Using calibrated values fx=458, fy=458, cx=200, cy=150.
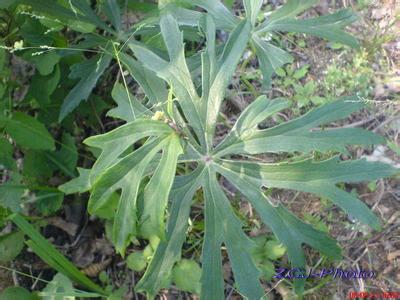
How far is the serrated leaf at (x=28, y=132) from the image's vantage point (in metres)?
2.30

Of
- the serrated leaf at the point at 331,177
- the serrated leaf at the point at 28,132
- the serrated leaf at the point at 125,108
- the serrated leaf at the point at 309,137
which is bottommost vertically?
the serrated leaf at the point at 331,177

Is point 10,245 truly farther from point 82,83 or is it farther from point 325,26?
point 325,26

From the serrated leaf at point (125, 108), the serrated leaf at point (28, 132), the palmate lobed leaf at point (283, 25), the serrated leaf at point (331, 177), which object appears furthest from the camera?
the serrated leaf at point (28, 132)

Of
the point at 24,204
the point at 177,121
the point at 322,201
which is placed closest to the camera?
the point at 177,121

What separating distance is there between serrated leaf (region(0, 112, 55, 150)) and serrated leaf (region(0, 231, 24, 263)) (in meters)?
0.50

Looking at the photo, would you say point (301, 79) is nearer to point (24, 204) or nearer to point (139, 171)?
point (139, 171)

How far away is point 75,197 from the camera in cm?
265

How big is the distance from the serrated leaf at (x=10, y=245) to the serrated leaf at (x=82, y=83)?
0.69 metres

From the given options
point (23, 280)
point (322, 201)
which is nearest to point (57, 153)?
point (23, 280)

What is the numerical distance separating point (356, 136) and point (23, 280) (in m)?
1.93

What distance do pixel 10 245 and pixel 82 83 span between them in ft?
3.09

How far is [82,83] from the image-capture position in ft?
7.57

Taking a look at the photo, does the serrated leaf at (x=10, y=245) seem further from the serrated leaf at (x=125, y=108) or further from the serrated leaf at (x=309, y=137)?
the serrated leaf at (x=309, y=137)

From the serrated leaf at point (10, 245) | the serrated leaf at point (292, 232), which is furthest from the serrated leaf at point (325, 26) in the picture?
the serrated leaf at point (10, 245)
